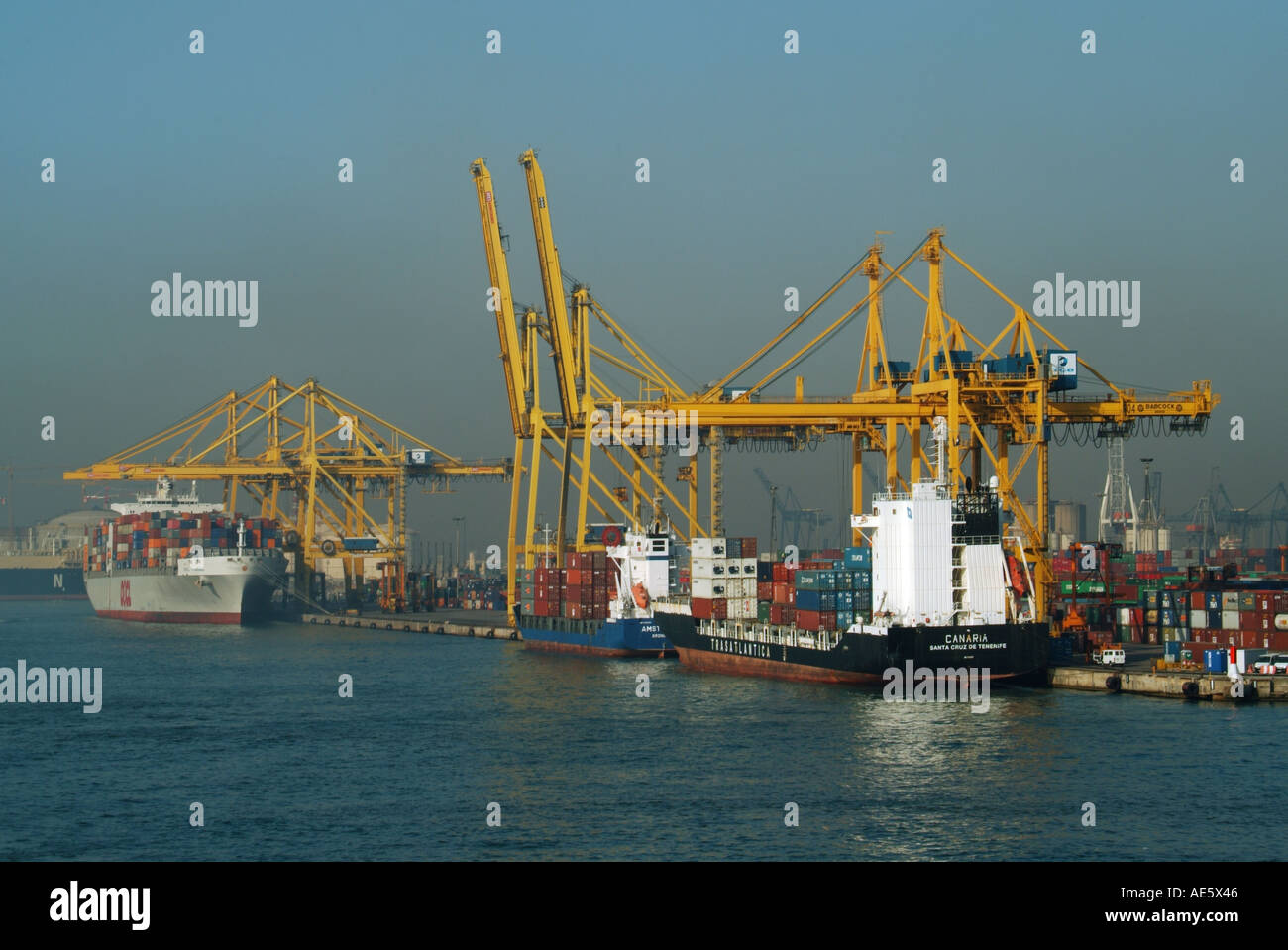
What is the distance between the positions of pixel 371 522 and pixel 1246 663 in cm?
7797

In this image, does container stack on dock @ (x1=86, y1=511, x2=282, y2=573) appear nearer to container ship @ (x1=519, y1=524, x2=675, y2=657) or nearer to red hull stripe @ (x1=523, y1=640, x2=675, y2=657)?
container ship @ (x1=519, y1=524, x2=675, y2=657)

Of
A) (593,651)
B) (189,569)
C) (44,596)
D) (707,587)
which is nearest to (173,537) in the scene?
(189,569)

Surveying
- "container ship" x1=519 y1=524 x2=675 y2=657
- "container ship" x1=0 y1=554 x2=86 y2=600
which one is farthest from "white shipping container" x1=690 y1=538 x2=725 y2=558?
"container ship" x1=0 y1=554 x2=86 y2=600

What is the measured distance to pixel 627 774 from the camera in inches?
1352

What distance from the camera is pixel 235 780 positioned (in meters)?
34.1

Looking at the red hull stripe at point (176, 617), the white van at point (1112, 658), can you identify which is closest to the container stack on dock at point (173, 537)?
the red hull stripe at point (176, 617)

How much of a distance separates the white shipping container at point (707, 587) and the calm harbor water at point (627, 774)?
7659mm

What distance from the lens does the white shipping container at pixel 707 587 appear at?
205 feet

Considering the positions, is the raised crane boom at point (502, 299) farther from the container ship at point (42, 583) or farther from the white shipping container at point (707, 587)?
the container ship at point (42, 583)

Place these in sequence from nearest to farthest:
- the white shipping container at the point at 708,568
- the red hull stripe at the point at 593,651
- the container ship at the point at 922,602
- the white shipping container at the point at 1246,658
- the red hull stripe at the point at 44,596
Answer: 1. the white shipping container at the point at 1246,658
2. the container ship at the point at 922,602
3. the white shipping container at the point at 708,568
4. the red hull stripe at the point at 593,651
5. the red hull stripe at the point at 44,596

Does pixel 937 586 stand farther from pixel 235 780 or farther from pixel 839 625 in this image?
pixel 235 780

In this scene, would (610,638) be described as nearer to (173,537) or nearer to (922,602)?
(922,602)

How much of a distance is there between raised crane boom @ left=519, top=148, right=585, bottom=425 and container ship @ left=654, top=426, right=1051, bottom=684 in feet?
77.7

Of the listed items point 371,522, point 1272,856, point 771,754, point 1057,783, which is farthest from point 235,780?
point 371,522
